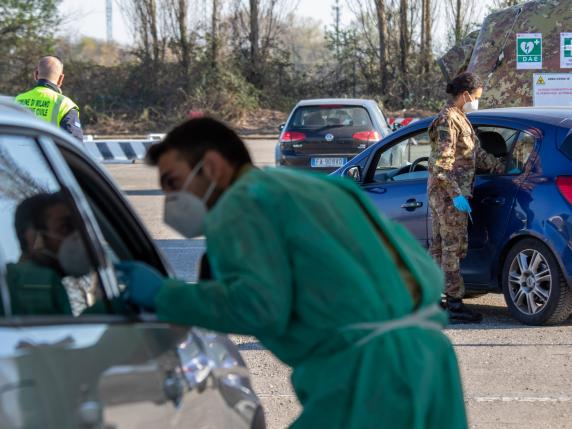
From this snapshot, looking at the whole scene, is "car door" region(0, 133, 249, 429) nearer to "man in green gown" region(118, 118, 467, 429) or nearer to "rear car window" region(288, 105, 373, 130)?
"man in green gown" region(118, 118, 467, 429)

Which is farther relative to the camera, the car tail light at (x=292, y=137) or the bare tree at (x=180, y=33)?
the bare tree at (x=180, y=33)

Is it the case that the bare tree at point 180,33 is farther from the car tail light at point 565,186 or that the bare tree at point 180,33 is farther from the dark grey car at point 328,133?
the car tail light at point 565,186

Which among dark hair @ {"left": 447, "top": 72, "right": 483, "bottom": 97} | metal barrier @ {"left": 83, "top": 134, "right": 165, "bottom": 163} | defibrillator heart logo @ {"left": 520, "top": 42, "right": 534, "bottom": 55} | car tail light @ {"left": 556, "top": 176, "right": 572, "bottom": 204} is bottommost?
metal barrier @ {"left": 83, "top": 134, "right": 165, "bottom": 163}

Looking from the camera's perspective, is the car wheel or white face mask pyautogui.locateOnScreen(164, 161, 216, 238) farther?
the car wheel

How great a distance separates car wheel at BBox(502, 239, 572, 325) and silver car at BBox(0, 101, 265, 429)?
470 cm

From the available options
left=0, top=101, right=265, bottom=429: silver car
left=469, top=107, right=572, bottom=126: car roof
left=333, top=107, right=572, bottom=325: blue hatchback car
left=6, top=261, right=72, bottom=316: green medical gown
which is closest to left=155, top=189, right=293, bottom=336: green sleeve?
left=0, top=101, right=265, bottom=429: silver car

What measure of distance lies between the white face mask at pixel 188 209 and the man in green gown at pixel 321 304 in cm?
13

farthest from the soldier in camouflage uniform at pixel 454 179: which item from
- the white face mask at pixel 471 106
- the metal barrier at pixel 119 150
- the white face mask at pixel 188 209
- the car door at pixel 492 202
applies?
the metal barrier at pixel 119 150

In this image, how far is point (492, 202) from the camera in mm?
8156

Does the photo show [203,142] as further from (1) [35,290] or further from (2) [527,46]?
(2) [527,46]

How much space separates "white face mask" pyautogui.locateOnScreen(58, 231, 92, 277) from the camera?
293cm

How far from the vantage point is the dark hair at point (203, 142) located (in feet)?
9.20

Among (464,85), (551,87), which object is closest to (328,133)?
(551,87)

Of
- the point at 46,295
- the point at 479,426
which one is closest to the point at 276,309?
the point at 46,295
